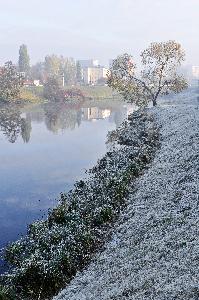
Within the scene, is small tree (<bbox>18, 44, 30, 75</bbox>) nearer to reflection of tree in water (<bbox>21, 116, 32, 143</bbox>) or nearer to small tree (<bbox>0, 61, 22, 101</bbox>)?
small tree (<bbox>0, 61, 22, 101</bbox>)

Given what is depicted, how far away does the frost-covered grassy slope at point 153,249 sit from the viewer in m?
11.9

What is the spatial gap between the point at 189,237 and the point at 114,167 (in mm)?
15167

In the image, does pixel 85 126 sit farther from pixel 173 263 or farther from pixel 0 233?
pixel 173 263

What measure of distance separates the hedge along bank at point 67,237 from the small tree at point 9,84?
88.6 m

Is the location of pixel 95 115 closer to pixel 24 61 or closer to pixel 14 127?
pixel 14 127

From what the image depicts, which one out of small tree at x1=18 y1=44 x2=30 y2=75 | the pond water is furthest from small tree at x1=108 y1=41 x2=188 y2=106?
small tree at x1=18 y1=44 x2=30 y2=75

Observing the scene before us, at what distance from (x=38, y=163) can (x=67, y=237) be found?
2113 cm

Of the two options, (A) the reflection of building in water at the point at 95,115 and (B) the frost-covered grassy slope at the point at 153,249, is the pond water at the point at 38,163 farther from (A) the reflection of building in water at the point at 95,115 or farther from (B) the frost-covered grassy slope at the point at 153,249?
(A) the reflection of building in water at the point at 95,115

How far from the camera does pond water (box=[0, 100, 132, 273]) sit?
948 inches

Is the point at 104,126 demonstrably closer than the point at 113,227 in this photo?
No

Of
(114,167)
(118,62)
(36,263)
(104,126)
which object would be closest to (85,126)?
(104,126)

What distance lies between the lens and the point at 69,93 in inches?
Answer: 5630

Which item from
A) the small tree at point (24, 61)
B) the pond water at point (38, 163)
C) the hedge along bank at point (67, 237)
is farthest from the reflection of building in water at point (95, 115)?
the small tree at point (24, 61)

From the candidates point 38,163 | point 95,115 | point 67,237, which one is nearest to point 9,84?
point 95,115
